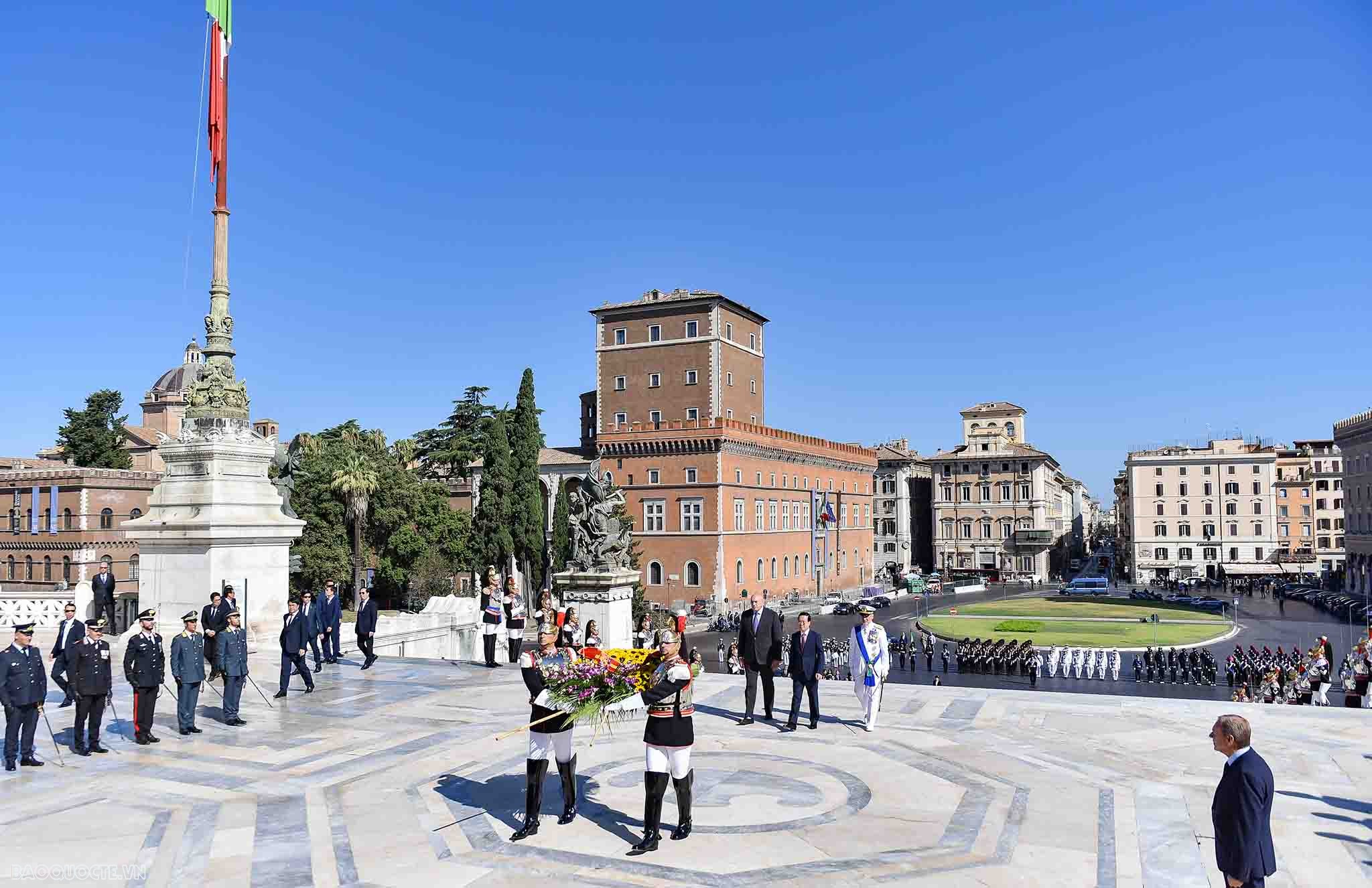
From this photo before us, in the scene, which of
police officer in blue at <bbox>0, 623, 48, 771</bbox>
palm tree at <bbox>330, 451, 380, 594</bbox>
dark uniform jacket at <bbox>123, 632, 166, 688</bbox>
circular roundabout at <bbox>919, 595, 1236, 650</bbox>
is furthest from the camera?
palm tree at <bbox>330, 451, 380, 594</bbox>

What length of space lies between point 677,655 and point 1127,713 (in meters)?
8.37

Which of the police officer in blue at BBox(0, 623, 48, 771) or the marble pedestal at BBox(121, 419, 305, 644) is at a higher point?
the marble pedestal at BBox(121, 419, 305, 644)

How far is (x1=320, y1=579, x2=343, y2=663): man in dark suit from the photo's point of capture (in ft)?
56.5

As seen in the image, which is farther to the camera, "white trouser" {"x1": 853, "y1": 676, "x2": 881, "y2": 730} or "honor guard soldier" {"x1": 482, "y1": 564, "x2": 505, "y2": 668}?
"honor guard soldier" {"x1": 482, "y1": 564, "x2": 505, "y2": 668}

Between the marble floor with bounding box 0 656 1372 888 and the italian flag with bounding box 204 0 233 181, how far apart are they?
469 inches

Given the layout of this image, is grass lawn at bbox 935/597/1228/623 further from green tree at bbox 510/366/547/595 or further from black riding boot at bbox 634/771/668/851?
black riding boot at bbox 634/771/668/851

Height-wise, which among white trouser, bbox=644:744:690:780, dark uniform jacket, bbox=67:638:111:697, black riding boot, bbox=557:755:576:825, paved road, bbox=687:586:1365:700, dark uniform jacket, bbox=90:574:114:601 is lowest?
paved road, bbox=687:586:1365:700

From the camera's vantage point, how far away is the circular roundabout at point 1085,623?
148 feet

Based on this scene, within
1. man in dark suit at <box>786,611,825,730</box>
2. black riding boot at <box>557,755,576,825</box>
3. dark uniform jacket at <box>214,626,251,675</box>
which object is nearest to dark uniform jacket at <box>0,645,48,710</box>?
dark uniform jacket at <box>214,626,251,675</box>

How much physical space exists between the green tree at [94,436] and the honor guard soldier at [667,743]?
73.2 m

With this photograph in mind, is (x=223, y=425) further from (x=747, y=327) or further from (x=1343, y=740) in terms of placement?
(x=747, y=327)

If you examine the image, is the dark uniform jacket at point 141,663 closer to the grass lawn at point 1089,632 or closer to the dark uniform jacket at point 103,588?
the dark uniform jacket at point 103,588

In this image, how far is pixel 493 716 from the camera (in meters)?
12.9

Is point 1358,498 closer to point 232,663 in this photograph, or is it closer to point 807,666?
point 807,666
